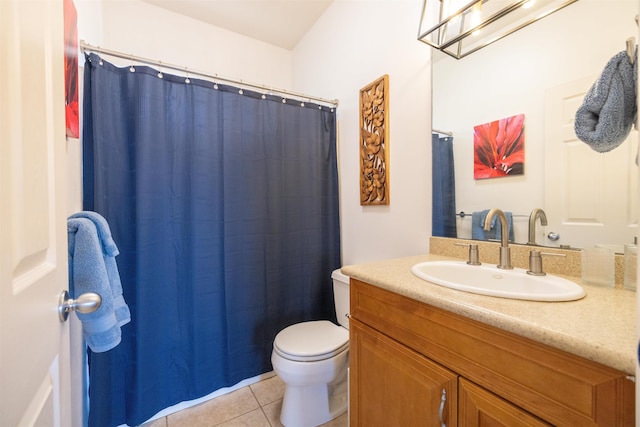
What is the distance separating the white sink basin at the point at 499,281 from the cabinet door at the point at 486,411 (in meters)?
0.23

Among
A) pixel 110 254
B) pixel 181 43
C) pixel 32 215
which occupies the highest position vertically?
pixel 181 43

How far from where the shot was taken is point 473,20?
1.08 meters

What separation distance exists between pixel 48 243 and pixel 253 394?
4.89ft

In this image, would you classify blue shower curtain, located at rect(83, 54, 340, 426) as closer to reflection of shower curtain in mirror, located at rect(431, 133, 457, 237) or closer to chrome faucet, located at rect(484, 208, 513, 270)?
reflection of shower curtain in mirror, located at rect(431, 133, 457, 237)

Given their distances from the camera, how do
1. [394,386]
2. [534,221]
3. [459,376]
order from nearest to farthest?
[459,376] < [394,386] < [534,221]

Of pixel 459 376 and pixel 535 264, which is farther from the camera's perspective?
pixel 535 264

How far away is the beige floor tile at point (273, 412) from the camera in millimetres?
1369

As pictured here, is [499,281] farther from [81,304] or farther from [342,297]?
[81,304]

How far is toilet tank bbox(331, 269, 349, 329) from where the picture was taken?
157cm

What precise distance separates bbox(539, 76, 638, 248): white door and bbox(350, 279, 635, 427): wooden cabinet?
1.80 ft

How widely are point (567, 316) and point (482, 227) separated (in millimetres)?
582

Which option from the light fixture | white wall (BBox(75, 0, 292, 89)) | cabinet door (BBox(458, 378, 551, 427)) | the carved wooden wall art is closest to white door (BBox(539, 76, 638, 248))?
the light fixture

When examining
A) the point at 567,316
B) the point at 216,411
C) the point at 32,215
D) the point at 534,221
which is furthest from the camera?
the point at 216,411

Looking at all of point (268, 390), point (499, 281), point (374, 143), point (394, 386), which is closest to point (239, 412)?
point (268, 390)
